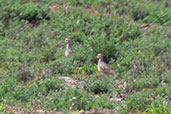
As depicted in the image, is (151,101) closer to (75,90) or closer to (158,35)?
(75,90)

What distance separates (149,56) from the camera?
13547 mm

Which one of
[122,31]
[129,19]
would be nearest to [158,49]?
[122,31]

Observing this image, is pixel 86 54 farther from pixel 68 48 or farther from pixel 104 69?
pixel 104 69

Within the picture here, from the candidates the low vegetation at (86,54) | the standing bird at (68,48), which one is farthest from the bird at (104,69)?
the standing bird at (68,48)

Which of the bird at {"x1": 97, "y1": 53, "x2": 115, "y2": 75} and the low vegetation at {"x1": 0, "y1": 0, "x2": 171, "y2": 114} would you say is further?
the bird at {"x1": 97, "y1": 53, "x2": 115, "y2": 75}

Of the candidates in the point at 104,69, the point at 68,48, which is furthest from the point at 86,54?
the point at 104,69

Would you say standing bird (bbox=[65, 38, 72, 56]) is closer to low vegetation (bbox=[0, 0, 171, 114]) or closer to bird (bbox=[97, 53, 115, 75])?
low vegetation (bbox=[0, 0, 171, 114])

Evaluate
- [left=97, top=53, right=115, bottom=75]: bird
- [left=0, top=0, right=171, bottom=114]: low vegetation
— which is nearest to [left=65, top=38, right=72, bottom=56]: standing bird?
[left=0, top=0, right=171, bottom=114]: low vegetation

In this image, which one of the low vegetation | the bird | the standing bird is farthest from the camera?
the standing bird

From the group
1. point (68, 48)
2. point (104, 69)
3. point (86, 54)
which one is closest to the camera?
point (104, 69)

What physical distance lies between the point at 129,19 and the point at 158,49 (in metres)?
3.39

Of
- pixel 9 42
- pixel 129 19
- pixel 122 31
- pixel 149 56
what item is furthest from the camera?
pixel 129 19

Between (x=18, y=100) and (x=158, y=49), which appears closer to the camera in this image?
(x=18, y=100)

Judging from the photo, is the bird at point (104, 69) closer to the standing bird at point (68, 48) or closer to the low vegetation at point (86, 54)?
the low vegetation at point (86, 54)
